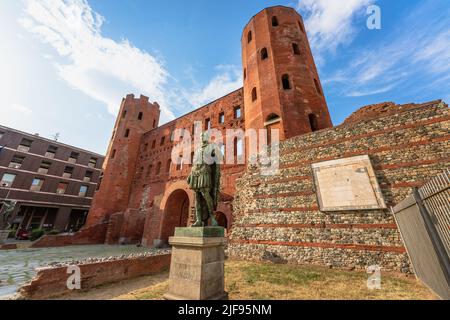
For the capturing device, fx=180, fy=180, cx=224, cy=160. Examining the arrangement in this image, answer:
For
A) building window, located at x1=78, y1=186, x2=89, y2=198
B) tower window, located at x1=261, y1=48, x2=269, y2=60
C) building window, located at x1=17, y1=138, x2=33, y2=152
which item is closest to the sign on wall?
tower window, located at x1=261, y1=48, x2=269, y2=60

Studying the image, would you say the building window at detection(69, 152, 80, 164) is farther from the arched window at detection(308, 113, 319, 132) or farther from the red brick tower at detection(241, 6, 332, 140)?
the arched window at detection(308, 113, 319, 132)

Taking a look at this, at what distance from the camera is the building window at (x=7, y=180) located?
21.3 meters

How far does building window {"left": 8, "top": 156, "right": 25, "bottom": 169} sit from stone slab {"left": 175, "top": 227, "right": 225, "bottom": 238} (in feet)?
103

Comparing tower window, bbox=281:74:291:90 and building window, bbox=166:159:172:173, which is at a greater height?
tower window, bbox=281:74:291:90

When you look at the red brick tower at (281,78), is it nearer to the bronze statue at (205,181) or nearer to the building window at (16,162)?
the bronze statue at (205,181)

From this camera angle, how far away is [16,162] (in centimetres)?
2286

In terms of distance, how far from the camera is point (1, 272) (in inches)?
254

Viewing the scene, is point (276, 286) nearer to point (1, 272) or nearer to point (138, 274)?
point (138, 274)

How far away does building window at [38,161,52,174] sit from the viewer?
24281 mm

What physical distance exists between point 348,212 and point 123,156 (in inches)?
859

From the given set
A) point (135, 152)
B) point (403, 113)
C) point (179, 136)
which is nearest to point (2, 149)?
point (135, 152)

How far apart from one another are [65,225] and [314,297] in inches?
1237

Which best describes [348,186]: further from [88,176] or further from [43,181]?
[88,176]

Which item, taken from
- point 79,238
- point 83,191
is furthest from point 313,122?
point 83,191
